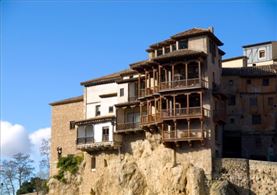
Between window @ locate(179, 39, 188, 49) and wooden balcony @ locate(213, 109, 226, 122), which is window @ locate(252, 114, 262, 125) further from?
window @ locate(179, 39, 188, 49)

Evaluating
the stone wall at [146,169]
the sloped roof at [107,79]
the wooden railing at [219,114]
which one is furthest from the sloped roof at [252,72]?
the stone wall at [146,169]

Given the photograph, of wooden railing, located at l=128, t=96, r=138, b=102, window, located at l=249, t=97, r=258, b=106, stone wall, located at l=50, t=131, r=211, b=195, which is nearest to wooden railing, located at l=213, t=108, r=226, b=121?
stone wall, located at l=50, t=131, r=211, b=195

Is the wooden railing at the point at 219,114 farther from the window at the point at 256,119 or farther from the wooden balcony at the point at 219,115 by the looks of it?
the window at the point at 256,119

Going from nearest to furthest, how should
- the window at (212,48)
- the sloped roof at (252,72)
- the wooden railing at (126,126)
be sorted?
1. the window at (212,48)
2. the wooden railing at (126,126)
3. the sloped roof at (252,72)

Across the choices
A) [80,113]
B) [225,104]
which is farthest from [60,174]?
[225,104]

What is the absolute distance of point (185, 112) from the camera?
58.0 meters

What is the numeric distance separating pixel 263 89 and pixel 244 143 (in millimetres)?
6883

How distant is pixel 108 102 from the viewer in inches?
2753

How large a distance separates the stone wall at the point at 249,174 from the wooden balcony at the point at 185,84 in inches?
309

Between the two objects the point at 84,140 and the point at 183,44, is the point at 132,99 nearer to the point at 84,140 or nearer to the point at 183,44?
the point at 84,140

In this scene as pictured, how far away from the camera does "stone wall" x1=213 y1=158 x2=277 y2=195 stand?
55.2 metres

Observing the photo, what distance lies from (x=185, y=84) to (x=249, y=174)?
36.2 ft

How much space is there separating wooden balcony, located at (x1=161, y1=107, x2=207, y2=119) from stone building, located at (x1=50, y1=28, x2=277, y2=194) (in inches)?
4.0

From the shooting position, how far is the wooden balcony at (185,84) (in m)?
57.9
